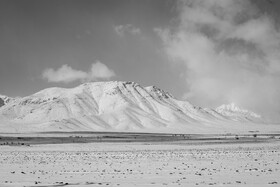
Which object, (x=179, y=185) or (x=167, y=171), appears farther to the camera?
(x=167, y=171)

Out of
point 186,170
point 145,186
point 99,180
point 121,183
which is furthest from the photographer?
point 186,170

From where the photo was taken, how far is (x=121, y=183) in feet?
68.7

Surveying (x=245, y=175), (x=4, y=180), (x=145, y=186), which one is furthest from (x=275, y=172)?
(x=4, y=180)

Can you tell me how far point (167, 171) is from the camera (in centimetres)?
2673

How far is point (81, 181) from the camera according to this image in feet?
72.7

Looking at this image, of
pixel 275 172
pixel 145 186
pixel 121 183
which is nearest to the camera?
pixel 145 186

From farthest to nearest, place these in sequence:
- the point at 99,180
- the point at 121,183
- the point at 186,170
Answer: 1. the point at 186,170
2. the point at 99,180
3. the point at 121,183

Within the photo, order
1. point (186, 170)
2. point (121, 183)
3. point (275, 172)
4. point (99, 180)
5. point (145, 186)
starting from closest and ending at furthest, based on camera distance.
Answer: point (145, 186), point (121, 183), point (99, 180), point (275, 172), point (186, 170)

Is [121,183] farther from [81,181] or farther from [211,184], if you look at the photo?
[211,184]

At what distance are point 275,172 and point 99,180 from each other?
39.6ft

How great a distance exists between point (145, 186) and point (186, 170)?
8.41 metres

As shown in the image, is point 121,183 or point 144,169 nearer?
point 121,183

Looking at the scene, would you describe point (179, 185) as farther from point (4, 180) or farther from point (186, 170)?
point (4, 180)

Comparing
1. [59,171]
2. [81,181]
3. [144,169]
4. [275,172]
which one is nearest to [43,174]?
[59,171]
